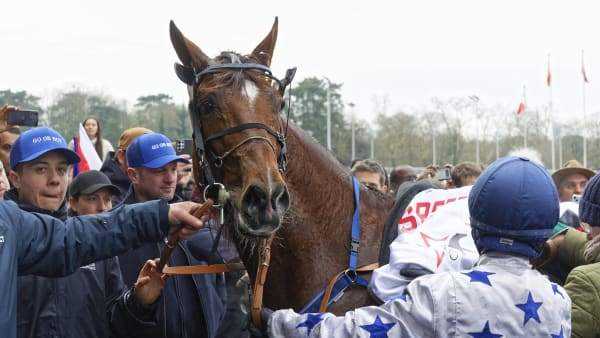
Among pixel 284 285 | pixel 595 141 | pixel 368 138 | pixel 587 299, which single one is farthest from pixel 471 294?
pixel 595 141

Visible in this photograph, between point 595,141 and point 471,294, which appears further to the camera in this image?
point 595,141

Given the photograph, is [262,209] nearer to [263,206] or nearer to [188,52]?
[263,206]

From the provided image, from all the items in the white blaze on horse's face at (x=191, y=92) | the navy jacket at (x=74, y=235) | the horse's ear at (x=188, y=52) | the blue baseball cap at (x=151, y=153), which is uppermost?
the horse's ear at (x=188, y=52)

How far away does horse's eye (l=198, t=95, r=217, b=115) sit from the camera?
124 inches

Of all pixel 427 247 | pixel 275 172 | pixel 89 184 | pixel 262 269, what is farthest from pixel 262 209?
pixel 89 184

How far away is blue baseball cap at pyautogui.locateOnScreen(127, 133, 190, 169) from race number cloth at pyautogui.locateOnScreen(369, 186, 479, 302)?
6.26ft

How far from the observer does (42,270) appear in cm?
279

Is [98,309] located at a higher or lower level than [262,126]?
lower

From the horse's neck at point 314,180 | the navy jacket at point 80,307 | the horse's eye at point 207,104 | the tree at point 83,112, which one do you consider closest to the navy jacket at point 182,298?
the navy jacket at point 80,307

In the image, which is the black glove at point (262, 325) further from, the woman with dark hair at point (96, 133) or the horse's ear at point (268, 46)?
the woman with dark hair at point (96, 133)

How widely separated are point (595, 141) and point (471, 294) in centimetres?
5640

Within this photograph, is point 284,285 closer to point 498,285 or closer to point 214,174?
point 214,174

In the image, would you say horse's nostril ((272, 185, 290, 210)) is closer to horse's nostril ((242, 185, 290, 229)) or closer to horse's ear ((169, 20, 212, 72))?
horse's nostril ((242, 185, 290, 229))

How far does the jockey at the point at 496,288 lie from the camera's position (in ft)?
6.95
